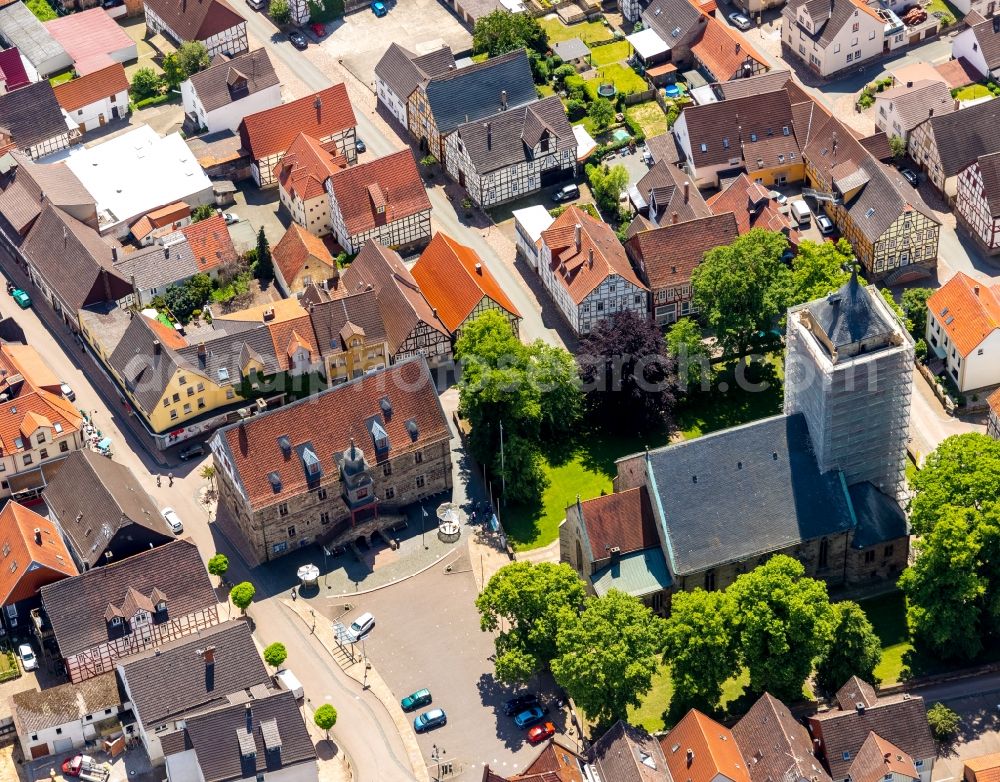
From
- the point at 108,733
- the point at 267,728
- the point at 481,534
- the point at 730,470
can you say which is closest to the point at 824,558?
the point at 730,470

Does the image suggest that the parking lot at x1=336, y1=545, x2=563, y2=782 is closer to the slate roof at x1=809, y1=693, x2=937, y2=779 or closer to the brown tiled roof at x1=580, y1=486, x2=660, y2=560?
the brown tiled roof at x1=580, y1=486, x2=660, y2=560

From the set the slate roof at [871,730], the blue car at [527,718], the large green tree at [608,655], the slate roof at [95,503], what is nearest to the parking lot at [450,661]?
the blue car at [527,718]

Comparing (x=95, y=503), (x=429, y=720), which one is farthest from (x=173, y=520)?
(x=429, y=720)

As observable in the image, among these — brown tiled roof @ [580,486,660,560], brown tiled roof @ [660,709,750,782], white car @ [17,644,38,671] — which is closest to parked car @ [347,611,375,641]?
brown tiled roof @ [580,486,660,560]

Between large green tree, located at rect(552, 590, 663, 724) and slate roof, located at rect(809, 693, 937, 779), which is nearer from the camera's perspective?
slate roof, located at rect(809, 693, 937, 779)

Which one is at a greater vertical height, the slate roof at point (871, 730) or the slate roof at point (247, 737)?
the slate roof at point (247, 737)

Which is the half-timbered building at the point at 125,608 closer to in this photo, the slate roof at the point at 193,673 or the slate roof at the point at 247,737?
the slate roof at the point at 193,673

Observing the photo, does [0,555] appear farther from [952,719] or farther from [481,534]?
[952,719]
